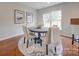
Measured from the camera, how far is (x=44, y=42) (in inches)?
103

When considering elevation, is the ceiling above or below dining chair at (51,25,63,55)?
above

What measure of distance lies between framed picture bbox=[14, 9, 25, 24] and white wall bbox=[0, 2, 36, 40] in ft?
0.21

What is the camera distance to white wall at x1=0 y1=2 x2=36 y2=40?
2.37m

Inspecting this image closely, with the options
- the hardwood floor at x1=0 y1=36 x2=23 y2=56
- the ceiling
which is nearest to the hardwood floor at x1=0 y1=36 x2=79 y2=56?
the hardwood floor at x1=0 y1=36 x2=23 y2=56

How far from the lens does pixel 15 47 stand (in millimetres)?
2477

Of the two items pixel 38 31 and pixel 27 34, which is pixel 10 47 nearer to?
pixel 27 34

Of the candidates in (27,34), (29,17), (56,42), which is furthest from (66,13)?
(27,34)

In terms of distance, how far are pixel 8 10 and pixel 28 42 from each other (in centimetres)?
78

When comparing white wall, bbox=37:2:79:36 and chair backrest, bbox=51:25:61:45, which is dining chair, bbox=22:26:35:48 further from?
chair backrest, bbox=51:25:61:45

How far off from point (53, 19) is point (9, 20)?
919mm

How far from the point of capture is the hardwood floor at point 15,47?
2357 millimetres

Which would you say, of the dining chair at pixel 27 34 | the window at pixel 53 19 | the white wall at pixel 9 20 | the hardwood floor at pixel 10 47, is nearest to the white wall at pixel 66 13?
the window at pixel 53 19

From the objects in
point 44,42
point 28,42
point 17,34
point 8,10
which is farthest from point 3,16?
point 44,42

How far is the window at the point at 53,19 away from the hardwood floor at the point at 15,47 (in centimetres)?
35
